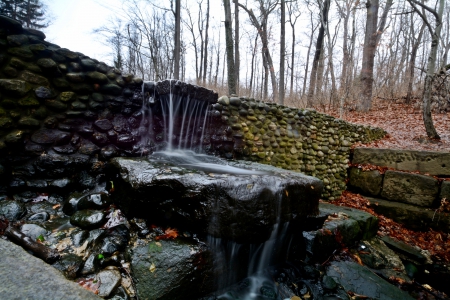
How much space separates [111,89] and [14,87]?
0.98 meters

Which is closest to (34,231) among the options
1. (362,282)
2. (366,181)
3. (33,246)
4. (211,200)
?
(33,246)

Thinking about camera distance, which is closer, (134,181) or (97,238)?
(97,238)

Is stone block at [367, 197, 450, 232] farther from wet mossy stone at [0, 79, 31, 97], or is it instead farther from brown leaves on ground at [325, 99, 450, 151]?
wet mossy stone at [0, 79, 31, 97]

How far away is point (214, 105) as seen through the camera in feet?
12.0

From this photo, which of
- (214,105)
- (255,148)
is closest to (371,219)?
(255,148)

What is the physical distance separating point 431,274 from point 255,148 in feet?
10.7

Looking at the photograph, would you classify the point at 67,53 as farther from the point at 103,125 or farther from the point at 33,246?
the point at 33,246

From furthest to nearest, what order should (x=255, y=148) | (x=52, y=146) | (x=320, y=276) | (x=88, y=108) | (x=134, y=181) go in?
(x=255, y=148) → (x=88, y=108) → (x=52, y=146) → (x=320, y=276) → (x=134, y=181)

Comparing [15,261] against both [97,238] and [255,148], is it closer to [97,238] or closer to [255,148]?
[97,238]

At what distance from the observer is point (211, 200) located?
1.82 metres

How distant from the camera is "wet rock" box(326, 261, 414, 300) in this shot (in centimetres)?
228

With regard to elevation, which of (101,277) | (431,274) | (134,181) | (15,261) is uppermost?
(134,181)

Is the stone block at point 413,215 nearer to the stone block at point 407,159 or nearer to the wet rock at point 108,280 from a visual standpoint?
the stone block at point 407,159

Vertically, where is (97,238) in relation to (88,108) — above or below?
below
